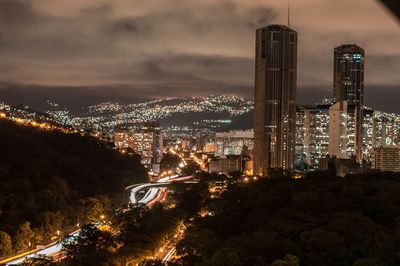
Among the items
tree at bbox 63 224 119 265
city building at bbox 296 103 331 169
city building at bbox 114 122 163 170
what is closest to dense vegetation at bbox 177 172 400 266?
tree at bbox 63 224 119 265

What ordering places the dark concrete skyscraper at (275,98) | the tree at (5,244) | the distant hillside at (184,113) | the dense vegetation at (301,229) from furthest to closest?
the distant hillside at (184,113), the dark concrete skyscraper at (275,98), the tree at (5,244), the dense vegetation at (301,229)

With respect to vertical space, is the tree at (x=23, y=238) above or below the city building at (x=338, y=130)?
below

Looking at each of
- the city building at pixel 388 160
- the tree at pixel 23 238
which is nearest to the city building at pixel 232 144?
the city building at pixel 388 160

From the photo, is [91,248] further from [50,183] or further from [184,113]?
[184,113]

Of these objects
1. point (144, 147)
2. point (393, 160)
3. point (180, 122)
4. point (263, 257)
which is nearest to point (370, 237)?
point (263, 257)

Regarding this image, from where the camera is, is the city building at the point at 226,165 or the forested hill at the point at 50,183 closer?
the forested hill at the point at 50,183

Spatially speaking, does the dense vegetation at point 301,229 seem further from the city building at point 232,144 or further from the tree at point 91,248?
the city building at point 232,144

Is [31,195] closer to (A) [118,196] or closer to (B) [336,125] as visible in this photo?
(A) [118,196]
